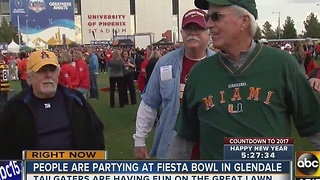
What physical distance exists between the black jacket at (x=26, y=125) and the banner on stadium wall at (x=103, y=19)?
7403 centimetres

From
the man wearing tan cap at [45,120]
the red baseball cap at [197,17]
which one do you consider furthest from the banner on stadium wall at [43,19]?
the red baseball cap at [197,17]

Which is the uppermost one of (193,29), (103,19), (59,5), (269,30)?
(59,5)

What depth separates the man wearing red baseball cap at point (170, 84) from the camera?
12.5 feet

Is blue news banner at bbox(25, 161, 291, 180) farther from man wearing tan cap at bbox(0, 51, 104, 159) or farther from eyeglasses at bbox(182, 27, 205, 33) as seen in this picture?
eyeglasses at bbox(182, 27, 205, 33)

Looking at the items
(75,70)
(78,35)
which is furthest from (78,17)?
(75,70)

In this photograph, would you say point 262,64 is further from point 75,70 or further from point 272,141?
point 75,70

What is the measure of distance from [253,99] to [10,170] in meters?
1.01

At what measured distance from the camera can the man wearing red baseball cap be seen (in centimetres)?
380

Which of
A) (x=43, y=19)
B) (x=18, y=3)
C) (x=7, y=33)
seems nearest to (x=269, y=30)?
(x=43, y=19)

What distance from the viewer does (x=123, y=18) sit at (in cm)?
7919

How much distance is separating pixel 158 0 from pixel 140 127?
260 ft

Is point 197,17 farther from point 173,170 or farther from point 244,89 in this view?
point 173,170

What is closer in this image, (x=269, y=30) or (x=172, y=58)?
(x=172, y=58)

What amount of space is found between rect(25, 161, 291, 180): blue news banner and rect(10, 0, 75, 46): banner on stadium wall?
2690 inches
